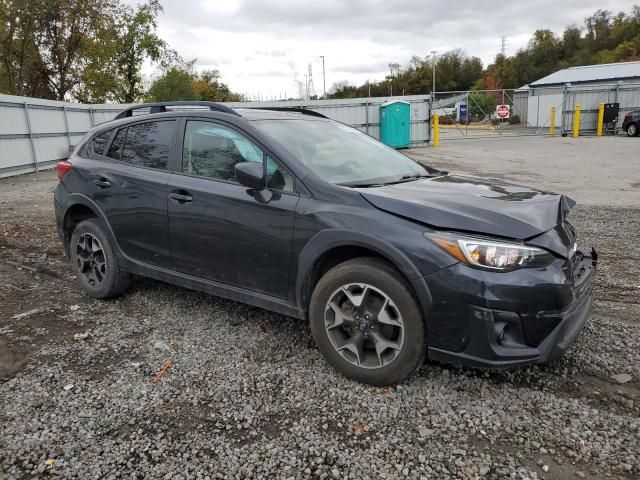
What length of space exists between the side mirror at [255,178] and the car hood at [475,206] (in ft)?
2.15

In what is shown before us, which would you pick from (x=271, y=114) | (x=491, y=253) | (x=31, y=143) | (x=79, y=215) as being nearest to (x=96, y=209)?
(x=79, y=215)

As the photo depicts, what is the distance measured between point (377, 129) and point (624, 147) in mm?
9854

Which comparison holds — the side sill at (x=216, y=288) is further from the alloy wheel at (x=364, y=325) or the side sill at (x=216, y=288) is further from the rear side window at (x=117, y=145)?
the rear side window at (x=117, y=145)

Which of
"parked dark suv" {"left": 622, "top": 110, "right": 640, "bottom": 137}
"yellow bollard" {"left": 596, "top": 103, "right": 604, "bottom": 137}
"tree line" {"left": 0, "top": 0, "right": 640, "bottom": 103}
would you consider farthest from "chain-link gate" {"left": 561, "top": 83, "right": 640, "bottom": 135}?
"tree line" {"left": 0, "top": 0, "right": 640, "bottom": 103}

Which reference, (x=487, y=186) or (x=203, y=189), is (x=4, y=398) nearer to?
(x=203, y=189)

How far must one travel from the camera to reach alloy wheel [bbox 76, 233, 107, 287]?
15.3 ft

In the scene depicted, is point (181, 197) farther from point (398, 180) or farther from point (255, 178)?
point (398, 180)

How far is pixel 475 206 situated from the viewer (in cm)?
302

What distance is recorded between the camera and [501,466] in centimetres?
241

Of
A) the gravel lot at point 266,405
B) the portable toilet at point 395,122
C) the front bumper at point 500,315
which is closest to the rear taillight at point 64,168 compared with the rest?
the gravel lot at point 266,405

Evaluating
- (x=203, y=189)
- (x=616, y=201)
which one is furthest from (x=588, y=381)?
(x=616, y=201)

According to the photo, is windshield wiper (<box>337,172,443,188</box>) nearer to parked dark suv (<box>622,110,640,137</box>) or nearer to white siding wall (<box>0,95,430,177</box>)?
white siding wall (<box>0,95,430,177</box>)

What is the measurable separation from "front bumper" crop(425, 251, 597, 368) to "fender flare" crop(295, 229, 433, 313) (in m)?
0.06

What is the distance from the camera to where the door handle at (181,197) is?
3.84 meters
